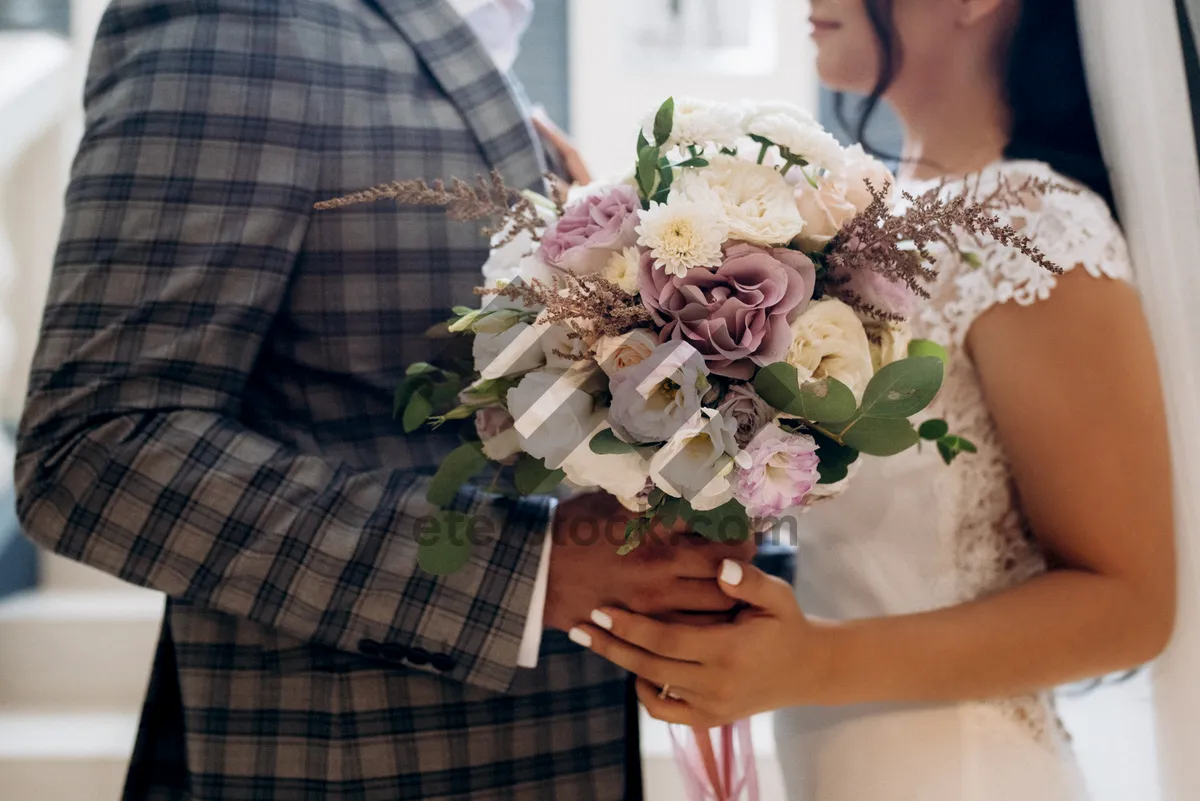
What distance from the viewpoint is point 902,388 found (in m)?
0.70

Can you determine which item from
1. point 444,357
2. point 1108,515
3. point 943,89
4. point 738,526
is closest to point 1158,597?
point 1108,515

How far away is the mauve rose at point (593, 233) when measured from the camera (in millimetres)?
716

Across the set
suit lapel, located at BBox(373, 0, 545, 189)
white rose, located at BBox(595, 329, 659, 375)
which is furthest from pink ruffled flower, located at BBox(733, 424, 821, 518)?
suit lapel, located at BBox(373, 0, 545, 189)

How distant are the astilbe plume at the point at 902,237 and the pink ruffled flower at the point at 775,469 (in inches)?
5.7

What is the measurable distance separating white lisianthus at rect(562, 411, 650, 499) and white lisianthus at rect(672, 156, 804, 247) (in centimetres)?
18

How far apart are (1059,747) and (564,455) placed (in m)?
0.68

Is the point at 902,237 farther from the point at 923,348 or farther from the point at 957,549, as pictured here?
the point at 957,549

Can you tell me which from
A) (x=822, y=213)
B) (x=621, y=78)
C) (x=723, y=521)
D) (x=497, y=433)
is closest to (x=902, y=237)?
(x=822, y=213)

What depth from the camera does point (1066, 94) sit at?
1.04 metres

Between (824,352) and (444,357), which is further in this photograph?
(444,357)

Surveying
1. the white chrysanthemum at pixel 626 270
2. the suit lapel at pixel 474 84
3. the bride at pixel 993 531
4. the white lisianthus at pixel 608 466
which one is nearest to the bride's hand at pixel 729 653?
the bride at pixel 993 531

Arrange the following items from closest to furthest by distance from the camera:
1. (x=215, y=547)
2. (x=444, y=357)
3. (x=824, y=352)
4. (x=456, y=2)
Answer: (x=824, y=352), (x=215, y=547), (x=444, y=357), (x=456, y=2)

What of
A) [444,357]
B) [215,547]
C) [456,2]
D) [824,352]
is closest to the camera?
[824,352]

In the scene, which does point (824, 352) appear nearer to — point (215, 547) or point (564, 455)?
point (564, 455)
